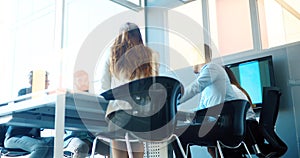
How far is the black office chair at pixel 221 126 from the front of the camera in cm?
213

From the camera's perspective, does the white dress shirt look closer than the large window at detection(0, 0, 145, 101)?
Yes

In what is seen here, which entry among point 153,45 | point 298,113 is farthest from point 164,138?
point 153,45

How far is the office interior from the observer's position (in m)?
3.70

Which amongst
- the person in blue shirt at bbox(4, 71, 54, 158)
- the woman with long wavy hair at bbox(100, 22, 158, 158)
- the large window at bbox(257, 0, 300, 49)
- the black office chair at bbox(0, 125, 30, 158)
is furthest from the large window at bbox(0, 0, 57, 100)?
the large window at bbox(257, 0, 300, 49)

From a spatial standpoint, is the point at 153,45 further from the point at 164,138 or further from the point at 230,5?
the point at 164,138

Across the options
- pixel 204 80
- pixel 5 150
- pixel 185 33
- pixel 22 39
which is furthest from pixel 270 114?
pixel 22 39

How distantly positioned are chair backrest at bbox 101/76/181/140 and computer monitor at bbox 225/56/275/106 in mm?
2187

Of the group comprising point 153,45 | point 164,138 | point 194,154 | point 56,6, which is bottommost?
point 194,154

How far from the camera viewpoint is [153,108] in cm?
181

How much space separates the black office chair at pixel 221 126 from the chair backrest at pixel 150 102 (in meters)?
0.42

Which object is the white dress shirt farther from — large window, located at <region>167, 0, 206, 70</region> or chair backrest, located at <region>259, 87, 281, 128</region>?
large window, located at <region>167, 0, 206, 70</region>

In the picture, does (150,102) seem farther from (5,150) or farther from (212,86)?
(5,150)

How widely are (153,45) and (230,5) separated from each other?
1.46 m

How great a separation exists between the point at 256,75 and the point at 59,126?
271 cm
